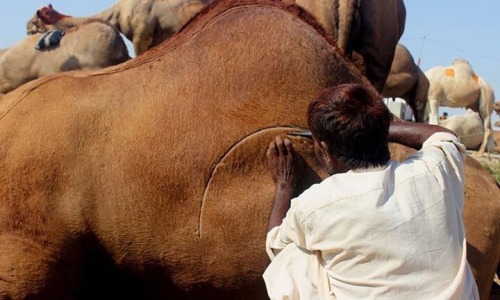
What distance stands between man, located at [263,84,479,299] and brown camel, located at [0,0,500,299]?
72 cm

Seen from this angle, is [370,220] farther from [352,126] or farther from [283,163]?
[283,163]

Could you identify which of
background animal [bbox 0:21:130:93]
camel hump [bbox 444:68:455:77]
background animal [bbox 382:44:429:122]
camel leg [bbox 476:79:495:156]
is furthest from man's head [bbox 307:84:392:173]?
camel hump [bbox 444:68:455:77]

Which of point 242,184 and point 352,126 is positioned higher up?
point 352,126

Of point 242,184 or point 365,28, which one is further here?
point 365,28

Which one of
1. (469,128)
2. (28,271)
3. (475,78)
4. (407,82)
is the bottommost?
(469,128)

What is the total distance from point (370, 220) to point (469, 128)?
20.2m

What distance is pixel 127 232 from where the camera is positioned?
3021 millimetres

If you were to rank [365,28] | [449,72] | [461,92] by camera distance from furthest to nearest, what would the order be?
[449,72] < [461,92] < [365,28]

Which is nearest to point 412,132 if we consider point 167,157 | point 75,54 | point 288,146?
point 288,146

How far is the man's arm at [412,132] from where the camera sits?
108 inches

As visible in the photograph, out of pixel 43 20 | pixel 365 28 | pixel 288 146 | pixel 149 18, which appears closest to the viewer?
pixel 288 146

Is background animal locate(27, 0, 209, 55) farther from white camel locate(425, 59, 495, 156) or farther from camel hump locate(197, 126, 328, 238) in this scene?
white camel locate(425, 59, 495, 156)

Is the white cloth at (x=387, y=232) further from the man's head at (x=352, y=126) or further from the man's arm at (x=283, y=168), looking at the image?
the man's arm at (x=283, y=168)

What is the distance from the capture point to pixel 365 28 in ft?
13.4
